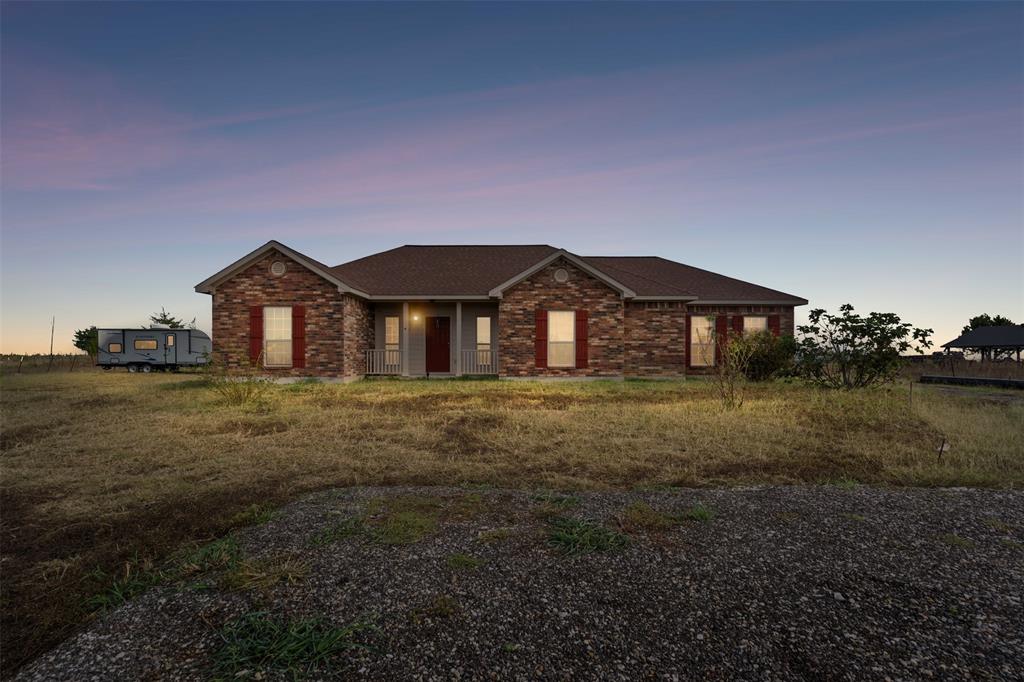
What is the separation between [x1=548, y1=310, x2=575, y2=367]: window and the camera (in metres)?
16.1

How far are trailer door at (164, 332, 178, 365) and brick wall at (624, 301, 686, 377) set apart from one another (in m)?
23.1

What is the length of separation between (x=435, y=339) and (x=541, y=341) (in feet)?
14.9

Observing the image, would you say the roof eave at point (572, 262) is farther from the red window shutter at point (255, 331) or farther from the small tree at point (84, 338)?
the small tree at point (84, 338)

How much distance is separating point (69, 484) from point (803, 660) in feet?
23.7

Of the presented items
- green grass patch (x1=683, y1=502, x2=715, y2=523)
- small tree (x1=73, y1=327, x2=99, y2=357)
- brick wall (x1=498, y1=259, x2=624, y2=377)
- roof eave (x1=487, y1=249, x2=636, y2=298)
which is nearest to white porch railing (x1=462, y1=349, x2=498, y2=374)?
brick wall (x1=498, y1=259, x2=624, y2=377)

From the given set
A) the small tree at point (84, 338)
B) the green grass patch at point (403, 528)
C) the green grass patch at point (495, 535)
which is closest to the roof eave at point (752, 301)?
the green grass patch at point (495, 535)

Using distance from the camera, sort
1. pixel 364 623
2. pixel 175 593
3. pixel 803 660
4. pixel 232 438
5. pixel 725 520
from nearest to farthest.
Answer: pixel 803 660, pixel 364 623, pixel 175 593, pixel 725 520, pixel 232 438

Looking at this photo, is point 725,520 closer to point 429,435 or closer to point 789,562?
point 789,562

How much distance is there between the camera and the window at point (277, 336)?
15.4m

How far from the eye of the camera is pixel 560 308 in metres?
16.0

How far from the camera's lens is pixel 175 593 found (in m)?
2.93

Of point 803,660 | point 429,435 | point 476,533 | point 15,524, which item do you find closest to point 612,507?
point 476,533

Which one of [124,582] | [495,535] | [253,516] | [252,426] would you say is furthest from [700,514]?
[252,426]

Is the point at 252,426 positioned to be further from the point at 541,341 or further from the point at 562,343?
the point at 562,343
